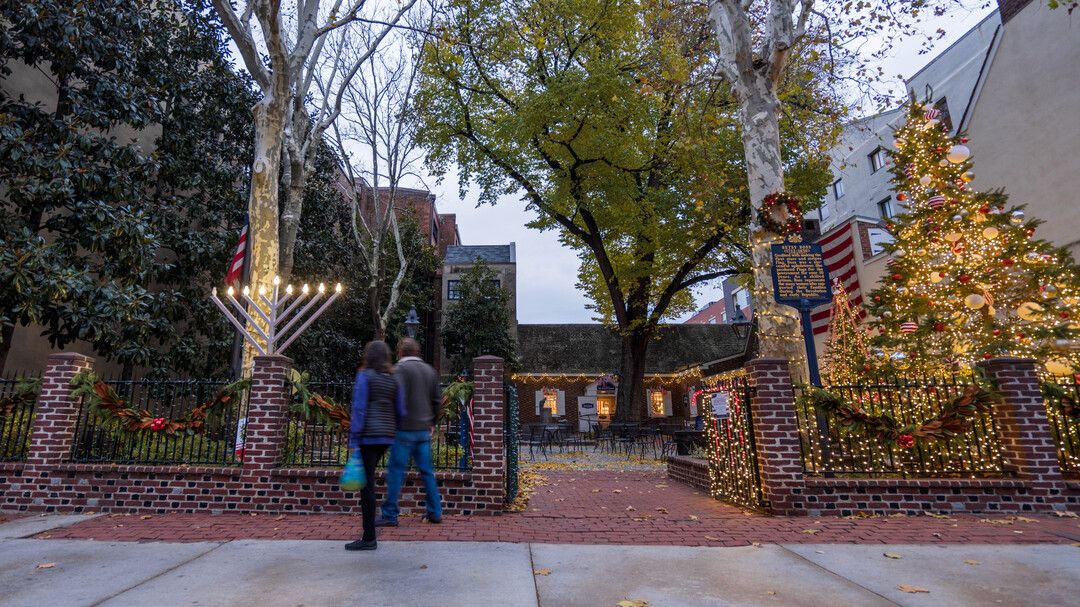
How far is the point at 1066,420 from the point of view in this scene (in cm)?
670

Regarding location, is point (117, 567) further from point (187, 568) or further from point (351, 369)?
point (351, 369)

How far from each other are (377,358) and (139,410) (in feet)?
15.0

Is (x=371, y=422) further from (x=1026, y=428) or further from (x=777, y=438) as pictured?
(x=1026, y=428)

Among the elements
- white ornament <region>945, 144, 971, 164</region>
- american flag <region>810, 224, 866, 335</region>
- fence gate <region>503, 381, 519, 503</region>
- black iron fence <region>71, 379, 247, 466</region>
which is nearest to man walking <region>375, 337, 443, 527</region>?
fence gate <region>503, 381, 519, 503</region>

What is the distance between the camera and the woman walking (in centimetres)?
467

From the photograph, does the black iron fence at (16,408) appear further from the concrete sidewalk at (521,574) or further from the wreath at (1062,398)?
the wreath at (1062,398)

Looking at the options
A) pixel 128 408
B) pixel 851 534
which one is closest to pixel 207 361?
pixel 128 408

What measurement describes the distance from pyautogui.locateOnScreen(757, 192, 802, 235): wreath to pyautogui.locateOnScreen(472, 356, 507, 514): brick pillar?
18.0 feet

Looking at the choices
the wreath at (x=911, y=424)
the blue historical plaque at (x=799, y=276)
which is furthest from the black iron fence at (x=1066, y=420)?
the blue historical plaque at (x=799, y=276)

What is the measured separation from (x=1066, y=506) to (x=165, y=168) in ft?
62.2

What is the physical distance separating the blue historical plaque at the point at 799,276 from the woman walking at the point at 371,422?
6.35 meters

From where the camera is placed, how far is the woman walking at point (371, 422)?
4668 millimetres

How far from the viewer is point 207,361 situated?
15.4 metres

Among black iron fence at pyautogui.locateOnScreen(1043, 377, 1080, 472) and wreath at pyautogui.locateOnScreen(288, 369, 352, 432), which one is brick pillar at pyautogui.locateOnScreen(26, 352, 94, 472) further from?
black iron fence at pyautogui.locateOnScreen(1043, 377, 1080, 472)
